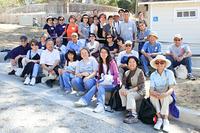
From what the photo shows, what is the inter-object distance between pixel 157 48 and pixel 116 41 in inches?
46.6

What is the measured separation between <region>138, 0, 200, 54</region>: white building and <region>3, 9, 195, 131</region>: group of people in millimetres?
5086

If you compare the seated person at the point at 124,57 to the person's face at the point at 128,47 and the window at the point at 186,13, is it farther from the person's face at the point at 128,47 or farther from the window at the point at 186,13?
the window at the point at 186,13

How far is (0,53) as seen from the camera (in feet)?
49.6

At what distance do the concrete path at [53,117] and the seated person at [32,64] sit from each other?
98 cm

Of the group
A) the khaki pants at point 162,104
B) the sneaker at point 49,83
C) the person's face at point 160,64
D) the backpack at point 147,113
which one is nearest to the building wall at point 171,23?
the sneaker at point 49,83

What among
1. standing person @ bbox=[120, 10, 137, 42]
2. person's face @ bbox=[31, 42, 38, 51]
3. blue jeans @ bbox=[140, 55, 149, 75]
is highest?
standing person @ bbox=[120, 10, 137, 42]

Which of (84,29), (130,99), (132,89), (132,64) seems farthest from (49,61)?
(130,99)

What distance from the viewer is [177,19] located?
57.4 feet

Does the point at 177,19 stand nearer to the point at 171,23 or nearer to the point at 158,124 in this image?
the point at 171,23

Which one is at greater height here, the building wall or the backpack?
the building wall

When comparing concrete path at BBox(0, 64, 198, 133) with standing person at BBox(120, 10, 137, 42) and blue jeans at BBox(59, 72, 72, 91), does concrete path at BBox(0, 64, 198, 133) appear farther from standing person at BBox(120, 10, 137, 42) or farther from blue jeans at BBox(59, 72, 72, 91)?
standing person at BBox(120, 10, 137, 42)

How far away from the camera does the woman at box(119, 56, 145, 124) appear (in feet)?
25.0

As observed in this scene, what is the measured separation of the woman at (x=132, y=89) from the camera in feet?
25.0

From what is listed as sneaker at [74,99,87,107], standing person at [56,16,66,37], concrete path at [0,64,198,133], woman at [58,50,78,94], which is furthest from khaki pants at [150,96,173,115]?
standing person at [56,16,66,37]
